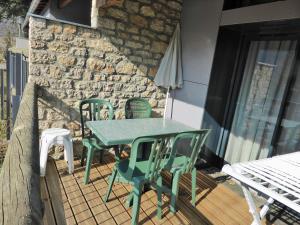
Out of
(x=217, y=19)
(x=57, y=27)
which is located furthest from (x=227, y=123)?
(x=57, y=27)

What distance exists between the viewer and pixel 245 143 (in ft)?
11.2

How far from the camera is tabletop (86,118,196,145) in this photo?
232 cm

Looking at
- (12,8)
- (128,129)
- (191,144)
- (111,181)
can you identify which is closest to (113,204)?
(111,181)

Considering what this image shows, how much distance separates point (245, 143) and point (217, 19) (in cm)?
193

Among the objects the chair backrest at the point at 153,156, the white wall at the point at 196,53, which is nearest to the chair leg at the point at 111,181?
the chair backrest at the point at 153,156

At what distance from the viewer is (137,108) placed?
379 cm

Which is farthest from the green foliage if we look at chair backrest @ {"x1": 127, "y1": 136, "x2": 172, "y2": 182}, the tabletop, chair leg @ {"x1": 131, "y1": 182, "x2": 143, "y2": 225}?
chair leg @ {"x1": 131, "y1": 182, "x2": 143, "y2": 225}

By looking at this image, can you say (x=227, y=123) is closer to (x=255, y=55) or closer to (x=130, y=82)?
(x=255, y=55)

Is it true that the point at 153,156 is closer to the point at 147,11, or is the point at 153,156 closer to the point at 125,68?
the point at 125,68

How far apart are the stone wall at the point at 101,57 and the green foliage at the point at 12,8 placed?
27.2ft

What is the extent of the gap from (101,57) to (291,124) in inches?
113

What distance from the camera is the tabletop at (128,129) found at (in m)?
2.32

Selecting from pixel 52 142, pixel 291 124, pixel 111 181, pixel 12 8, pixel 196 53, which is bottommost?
pixel 111 181

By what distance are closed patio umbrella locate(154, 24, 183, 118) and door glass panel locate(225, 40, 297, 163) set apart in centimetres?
109
